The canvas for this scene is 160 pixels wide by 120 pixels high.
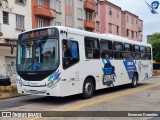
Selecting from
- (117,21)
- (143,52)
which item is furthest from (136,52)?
(117,21)

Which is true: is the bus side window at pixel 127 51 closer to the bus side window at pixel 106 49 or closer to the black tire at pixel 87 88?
the bus side window at pixel 106 49

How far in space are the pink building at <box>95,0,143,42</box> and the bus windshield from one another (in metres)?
40.9

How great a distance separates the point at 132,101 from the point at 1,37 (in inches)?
771

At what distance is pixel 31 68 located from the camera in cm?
1225

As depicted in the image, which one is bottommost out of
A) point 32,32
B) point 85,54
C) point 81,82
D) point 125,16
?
point 81,82

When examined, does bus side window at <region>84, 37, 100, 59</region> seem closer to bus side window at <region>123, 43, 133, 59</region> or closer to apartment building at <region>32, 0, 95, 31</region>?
bus side window at <region>123, 43, 133, 59</region>

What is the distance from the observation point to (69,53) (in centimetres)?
1227

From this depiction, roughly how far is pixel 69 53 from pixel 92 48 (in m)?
2.01

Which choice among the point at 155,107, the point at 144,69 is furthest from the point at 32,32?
the point at 144,69

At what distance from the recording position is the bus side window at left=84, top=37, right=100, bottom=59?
535 inches

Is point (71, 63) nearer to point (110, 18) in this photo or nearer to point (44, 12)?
point (44, 12)

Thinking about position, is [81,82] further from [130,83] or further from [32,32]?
[130,83]

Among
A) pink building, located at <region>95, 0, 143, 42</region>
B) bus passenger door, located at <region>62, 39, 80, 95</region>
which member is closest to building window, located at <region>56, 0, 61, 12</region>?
pink building, located at <region>95, 0, 143, 42</region>

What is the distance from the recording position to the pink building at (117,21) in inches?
2151
